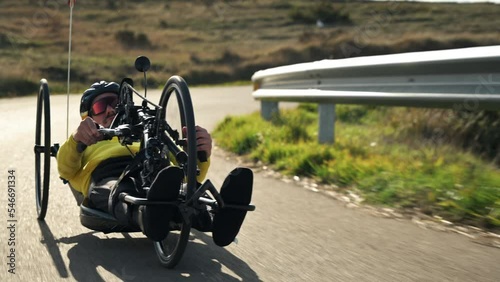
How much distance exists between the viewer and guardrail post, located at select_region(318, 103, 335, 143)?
799 centimetres

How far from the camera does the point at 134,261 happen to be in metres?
3.96

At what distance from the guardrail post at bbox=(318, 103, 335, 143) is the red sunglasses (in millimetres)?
3534

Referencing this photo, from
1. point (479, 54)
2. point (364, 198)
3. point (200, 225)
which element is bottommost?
point (364, 198)

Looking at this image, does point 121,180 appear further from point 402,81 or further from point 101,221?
point 402,81

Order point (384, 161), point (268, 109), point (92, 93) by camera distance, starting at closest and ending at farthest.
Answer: point (92, 93)
point (384, 161)
point (268, 109)

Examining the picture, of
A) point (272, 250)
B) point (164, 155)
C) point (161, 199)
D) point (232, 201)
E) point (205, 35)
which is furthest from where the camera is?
point (205, 35)

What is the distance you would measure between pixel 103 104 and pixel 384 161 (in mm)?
2946

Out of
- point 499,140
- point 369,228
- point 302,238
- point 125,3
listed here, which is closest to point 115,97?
point 302,238

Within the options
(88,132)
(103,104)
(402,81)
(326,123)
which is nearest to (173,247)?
(88,132)

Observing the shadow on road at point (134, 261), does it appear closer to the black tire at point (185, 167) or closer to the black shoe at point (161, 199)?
the black tire at point (185, 167)

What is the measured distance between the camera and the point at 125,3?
62.9 m

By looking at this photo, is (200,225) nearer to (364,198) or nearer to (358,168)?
(364,198)

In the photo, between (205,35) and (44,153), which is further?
(205,35)

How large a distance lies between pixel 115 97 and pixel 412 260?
6.95 feet
